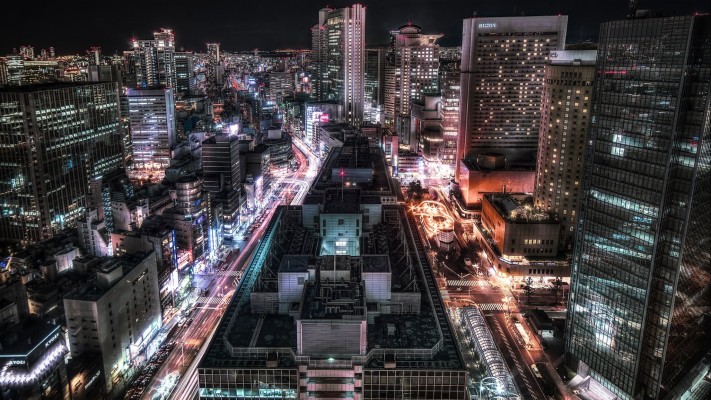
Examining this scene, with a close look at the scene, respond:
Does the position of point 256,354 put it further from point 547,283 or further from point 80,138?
point 80,138

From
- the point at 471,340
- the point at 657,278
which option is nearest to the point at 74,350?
the point at 471,340

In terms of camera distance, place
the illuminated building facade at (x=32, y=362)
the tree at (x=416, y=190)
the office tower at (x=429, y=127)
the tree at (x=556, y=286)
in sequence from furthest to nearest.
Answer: the office tower at (x=429, y=127), the tree at (x=416, y=190), the tree at (x=556, y=286), the illuminated building facade at (x=32, y=362)

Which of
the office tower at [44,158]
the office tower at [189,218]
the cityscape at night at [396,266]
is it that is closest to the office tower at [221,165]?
the cityscape at night at [396,266]

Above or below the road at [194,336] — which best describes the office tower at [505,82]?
above

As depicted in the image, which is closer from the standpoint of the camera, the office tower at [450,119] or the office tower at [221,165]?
the office tower at [221,165]

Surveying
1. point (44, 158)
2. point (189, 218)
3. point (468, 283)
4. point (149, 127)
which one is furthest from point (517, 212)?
point (149, 127)

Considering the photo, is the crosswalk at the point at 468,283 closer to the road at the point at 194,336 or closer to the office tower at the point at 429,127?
the road at the point at 194,336

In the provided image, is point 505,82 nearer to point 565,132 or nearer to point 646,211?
point 565,132
